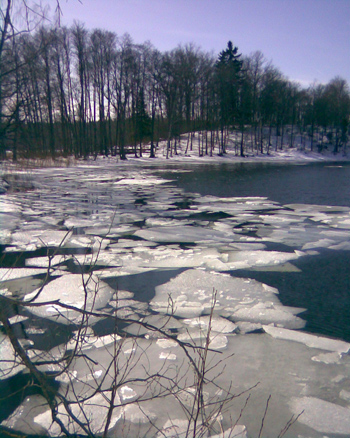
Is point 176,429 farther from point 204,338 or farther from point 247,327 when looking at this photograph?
point 247,327

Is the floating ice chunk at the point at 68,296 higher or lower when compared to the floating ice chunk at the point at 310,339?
higher

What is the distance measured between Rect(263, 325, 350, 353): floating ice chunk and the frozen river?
18 mm

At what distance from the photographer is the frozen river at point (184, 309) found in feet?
9.05

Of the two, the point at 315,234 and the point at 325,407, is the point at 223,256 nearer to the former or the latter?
the point at 315,234

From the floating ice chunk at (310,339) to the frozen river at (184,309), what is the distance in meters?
0.02

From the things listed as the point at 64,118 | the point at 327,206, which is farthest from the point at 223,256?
the point at 64,118

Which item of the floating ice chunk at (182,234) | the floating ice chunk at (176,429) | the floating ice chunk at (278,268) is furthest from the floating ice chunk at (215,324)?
the floating ice chunk at (182,234)

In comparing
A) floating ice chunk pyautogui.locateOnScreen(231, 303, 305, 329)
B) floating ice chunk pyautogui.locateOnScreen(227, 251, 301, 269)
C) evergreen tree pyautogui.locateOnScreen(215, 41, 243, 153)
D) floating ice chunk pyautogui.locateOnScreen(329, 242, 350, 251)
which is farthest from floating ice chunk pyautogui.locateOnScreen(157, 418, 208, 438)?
evergreen tree pyautogui.locateOnScreen(215, 41, 243, 153)

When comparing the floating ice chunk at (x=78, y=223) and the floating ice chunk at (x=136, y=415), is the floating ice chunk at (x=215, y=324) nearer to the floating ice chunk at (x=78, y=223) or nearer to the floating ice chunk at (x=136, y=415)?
the floating ice chunk at (x=136, y=415)

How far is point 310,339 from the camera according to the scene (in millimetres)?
3822

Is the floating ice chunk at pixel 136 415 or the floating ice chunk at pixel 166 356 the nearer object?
the floating ice chunk at pixel 136 415

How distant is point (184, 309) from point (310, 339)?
4.60 ft

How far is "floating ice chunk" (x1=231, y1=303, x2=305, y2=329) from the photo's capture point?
4.20 meters

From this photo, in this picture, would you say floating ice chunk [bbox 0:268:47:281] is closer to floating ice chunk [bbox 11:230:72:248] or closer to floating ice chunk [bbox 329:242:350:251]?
floating ice chunk [bbox 11:230:72:248]
